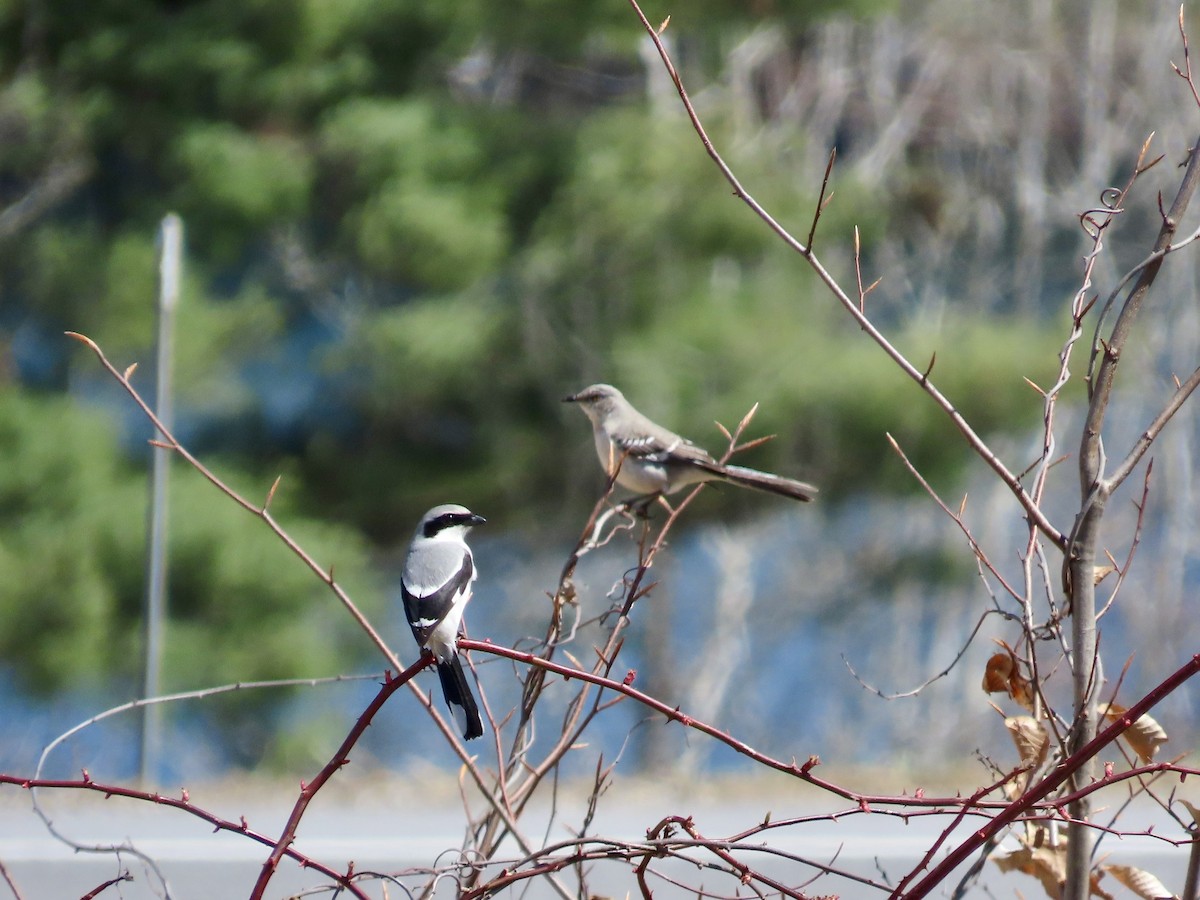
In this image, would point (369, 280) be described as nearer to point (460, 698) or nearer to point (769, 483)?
point (769, 483)

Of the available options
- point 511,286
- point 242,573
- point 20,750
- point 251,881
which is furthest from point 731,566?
point 251,881

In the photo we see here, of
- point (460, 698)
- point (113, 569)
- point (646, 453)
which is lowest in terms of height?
point (460, 698)

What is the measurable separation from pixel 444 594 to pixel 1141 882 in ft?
4.16

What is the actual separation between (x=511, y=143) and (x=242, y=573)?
3.37 metres

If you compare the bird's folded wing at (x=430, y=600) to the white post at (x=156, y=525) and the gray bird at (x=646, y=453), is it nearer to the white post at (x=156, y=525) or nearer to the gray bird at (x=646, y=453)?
the gray bird at (x=646, y=453)

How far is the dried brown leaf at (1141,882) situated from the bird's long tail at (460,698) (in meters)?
0.87

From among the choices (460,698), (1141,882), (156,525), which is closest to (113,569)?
(156,525)

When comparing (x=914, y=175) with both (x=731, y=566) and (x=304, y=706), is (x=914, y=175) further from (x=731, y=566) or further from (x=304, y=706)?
(x=304, y=706)

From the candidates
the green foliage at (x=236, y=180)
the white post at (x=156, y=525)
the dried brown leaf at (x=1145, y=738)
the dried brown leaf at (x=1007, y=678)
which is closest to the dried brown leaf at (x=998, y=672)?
the dried brown leaf at (x=1007, y=678)

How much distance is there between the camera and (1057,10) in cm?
1277

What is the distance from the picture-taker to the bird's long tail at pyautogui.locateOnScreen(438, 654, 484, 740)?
76.2 inches

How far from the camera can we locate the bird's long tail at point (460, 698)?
6.35 ft

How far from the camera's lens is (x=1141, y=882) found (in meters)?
1.44

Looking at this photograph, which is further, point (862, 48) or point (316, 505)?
point (862, 48)
